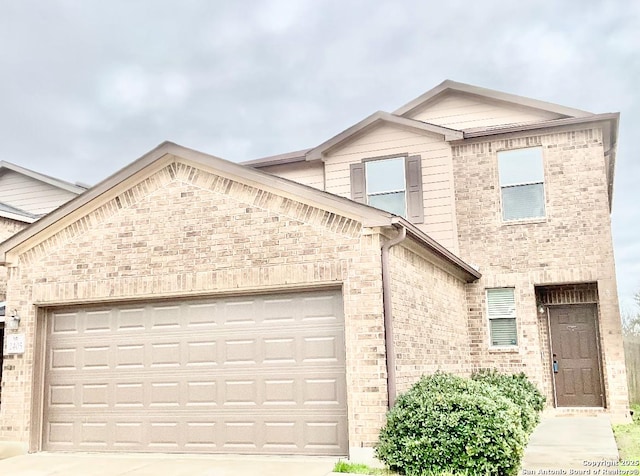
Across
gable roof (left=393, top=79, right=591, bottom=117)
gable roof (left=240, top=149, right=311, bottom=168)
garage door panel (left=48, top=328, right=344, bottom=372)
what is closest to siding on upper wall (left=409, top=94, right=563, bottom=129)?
gable roof (left=393, top=79, right=591, bottom=117)

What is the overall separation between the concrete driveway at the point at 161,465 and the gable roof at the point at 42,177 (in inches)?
426

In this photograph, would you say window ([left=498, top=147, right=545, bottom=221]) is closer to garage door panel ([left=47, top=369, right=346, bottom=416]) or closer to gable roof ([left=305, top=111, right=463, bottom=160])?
gable roof ([left=305, top=111, right=463, bottom=160])

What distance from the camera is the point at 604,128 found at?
14.5m

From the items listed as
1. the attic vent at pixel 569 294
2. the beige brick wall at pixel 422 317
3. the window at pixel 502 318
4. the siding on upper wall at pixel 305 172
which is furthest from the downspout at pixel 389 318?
the siding on upper wall at pixel 305 172

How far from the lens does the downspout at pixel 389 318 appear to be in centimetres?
909

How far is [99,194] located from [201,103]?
114ft

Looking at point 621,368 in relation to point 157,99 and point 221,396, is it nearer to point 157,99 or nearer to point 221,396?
point 221,396

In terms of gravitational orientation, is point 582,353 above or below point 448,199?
below

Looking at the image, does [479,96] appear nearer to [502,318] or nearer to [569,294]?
[569,294]

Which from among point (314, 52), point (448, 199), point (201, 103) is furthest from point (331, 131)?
point (448, 199)

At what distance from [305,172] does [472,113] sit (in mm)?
4236

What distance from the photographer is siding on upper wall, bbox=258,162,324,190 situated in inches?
660

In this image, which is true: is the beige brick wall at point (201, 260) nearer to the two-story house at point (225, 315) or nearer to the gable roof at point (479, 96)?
the two-story house at point (225, 315)

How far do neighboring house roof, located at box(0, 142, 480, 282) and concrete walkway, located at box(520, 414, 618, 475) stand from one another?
11.0 feet
